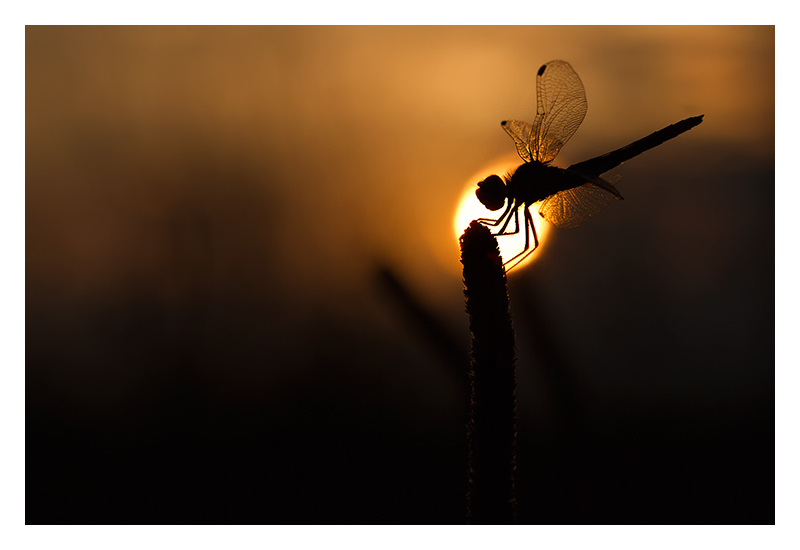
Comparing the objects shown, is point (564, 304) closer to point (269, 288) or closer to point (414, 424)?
point (414, 424)

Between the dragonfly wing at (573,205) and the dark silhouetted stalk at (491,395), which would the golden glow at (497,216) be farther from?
the dark silhouetted stalk at (491,395)

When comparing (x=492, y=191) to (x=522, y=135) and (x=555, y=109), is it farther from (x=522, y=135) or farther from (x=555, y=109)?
(x=555, y=109)

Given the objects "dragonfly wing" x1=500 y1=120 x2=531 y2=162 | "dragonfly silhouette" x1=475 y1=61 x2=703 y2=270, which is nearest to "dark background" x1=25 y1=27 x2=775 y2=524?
"dragonfly silhouette" x1=475 y1=61 x2=703 y2=270

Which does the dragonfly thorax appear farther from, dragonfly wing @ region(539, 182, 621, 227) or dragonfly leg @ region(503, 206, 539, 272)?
dragonfly wing @ region(539, 182, 621, 227)

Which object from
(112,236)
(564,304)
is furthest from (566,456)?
(112,236)

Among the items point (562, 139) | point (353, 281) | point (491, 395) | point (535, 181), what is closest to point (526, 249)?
point (535, 181)
